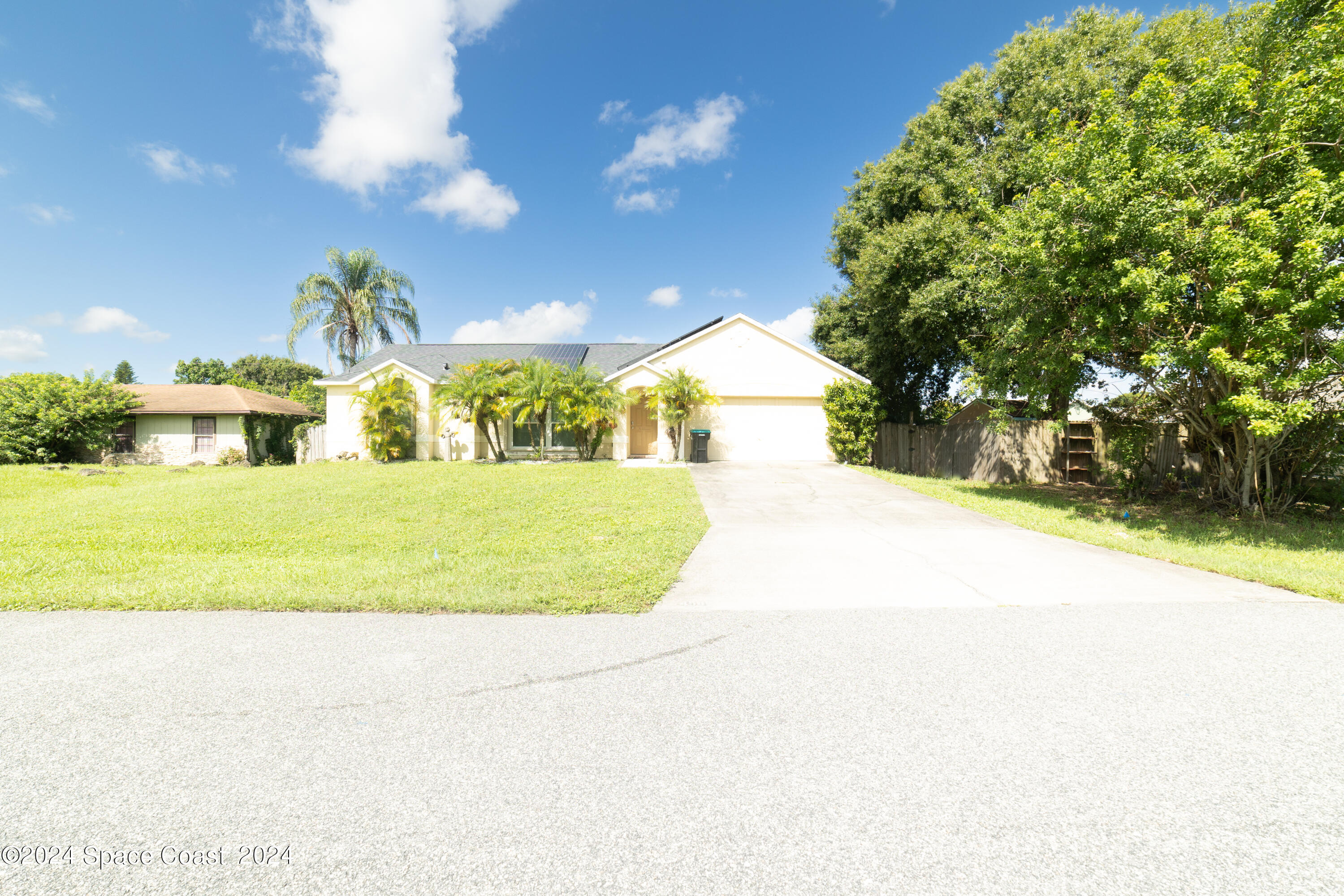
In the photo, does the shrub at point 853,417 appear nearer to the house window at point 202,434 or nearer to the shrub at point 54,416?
the house window at point 202,434

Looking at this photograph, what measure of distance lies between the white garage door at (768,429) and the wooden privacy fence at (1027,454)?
11.4ft

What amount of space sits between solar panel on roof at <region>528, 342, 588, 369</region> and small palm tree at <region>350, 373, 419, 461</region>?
19.4 ft

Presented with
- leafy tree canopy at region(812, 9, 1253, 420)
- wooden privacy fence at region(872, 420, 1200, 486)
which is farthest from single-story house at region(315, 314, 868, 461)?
wooden privacy fence at region(872, 420, 1200, 486)

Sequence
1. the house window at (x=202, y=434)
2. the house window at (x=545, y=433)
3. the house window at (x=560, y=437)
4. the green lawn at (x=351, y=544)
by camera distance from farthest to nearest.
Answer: the house window at (x=202, y=434)
the house window at (x=560, y=437)
the house window at (x=545, y=433)
the green lawn at (x=351, y=544)

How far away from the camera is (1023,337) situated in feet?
32.1

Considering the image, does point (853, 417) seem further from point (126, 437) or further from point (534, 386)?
point (126, 437)

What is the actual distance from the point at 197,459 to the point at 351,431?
274 inches

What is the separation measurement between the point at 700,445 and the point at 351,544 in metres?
12.2

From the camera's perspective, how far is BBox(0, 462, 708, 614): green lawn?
476 cm

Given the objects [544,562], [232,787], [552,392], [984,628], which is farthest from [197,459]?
[984,628]

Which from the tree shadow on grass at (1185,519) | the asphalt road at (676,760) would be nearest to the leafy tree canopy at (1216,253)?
the tree shadow on grass at (1185,519)

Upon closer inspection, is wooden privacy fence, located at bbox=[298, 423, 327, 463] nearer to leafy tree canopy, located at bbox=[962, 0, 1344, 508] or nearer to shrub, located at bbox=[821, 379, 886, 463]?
shrub, located at bbox=[821, 379, 886, 463]

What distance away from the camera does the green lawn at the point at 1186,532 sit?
588cm

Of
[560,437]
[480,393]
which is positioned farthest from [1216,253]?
[560,437]
